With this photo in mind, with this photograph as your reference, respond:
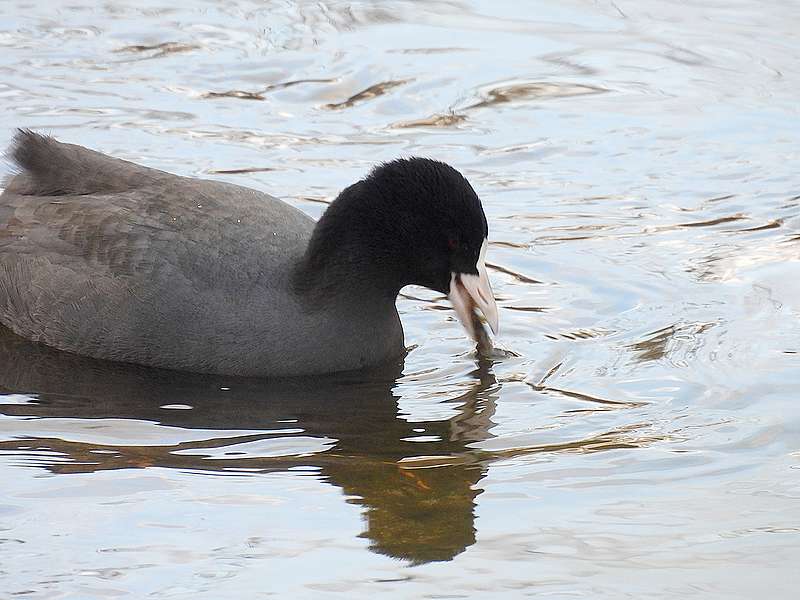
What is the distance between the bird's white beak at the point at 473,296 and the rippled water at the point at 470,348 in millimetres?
184

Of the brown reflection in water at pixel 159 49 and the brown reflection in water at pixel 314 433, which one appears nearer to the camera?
the brown reflection in water at pixel 314 433

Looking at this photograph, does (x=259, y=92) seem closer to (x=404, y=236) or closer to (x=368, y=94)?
(x=368, y=94)

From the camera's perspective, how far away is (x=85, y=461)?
14.8 ft

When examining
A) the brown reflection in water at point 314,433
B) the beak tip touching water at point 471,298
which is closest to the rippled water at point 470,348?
the brown reflection in water at point 314,433

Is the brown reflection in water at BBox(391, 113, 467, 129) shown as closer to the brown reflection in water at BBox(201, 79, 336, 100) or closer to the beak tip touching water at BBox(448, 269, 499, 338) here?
the brown reflection in water at BBox(201, 79, 336, 100)

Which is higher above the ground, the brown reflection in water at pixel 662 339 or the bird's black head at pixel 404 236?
the bird's black head at pixel 404 236

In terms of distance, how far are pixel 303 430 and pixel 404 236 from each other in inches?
35.5

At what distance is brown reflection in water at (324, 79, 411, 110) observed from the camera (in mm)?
8555

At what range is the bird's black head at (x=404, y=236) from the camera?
17.5 ft

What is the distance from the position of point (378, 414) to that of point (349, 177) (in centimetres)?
250

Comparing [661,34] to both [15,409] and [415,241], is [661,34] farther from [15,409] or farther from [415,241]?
[15,409]

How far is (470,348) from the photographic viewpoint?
566cm

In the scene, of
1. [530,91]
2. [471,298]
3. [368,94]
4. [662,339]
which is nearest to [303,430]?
[471,298]

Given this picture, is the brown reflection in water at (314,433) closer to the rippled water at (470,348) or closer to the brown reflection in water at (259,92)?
the rippled water at (470,348)
